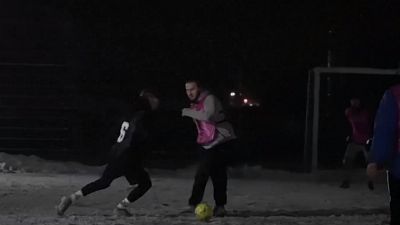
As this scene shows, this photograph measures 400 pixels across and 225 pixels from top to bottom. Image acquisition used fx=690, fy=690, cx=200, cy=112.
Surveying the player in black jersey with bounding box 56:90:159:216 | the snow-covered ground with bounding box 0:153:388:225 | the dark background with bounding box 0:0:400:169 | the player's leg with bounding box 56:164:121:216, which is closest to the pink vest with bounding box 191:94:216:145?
the player in black jersey with bounding box 56:90:159:216

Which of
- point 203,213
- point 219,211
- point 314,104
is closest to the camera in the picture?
point 203,213

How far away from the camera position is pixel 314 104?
1294cm

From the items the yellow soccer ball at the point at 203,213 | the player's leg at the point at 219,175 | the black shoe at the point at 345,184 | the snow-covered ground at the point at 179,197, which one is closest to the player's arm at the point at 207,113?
the player's leg at the point at 219,175

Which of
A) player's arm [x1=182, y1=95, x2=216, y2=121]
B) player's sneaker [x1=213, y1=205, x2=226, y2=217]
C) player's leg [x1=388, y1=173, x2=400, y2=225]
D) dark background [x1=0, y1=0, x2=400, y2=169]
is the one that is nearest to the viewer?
player's leg [x1=388, y1=173, x2=400, y2=225]

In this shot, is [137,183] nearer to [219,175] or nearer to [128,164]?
[128,164]

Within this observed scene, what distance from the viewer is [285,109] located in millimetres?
14242

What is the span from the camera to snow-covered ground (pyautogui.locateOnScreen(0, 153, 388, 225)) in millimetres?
8008

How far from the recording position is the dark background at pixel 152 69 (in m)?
13.5

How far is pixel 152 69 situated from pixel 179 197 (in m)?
4.50

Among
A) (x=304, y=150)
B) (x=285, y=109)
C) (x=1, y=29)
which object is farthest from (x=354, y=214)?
(x=1, y=29)

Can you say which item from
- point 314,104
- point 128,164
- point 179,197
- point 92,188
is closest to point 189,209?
point 128,164

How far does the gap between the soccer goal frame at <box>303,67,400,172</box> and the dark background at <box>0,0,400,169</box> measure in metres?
0.54

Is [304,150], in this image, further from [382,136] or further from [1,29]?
[382,136]

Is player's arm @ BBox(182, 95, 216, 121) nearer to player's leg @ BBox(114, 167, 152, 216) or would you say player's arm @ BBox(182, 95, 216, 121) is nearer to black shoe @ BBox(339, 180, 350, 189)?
player's leg @ BBox(114, 167, 152, 216)
